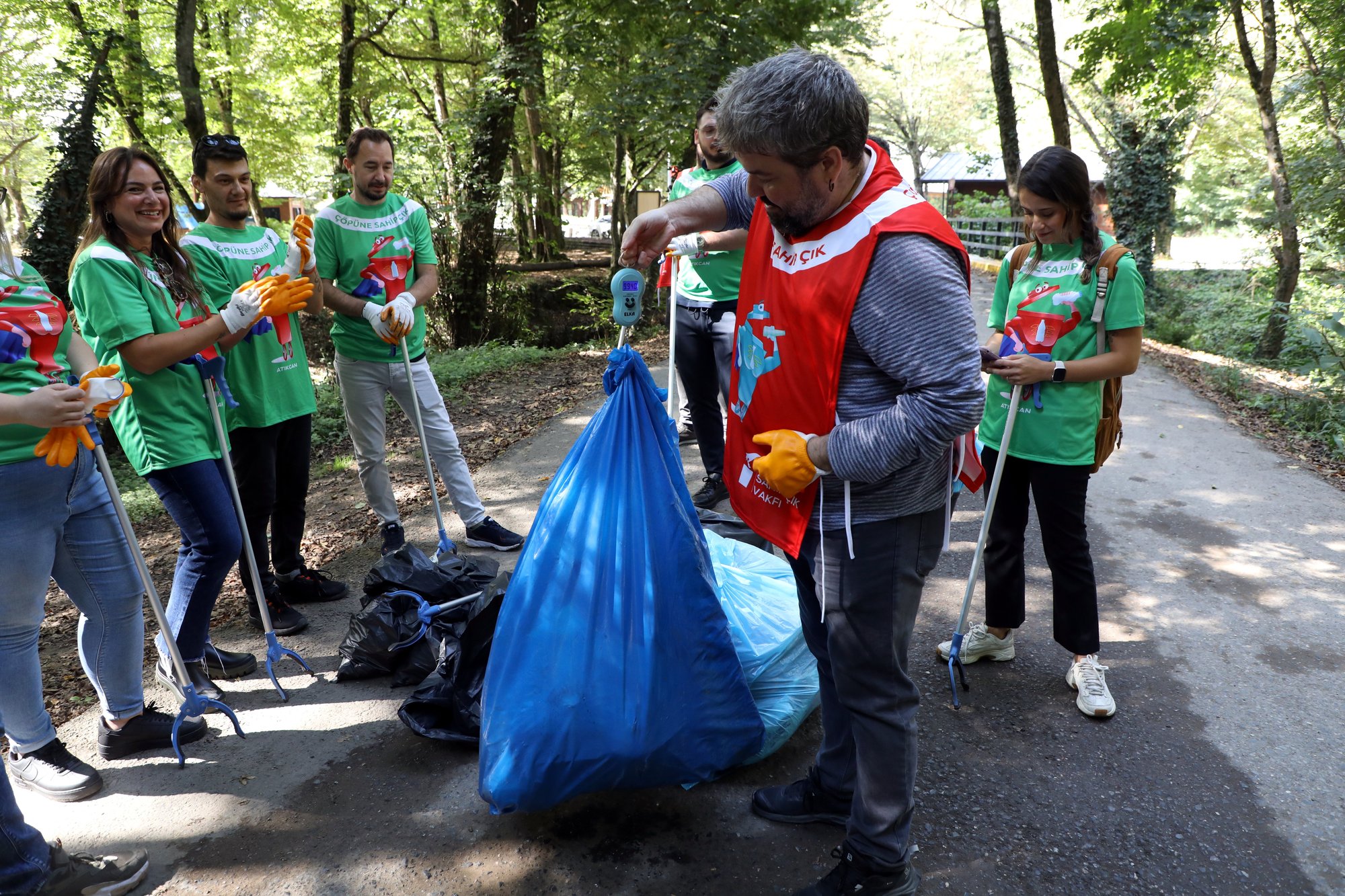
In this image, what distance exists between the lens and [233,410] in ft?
10.4

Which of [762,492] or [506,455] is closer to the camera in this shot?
[762,492]

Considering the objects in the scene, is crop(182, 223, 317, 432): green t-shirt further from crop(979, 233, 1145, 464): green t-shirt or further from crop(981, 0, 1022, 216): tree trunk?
crop(981, 0, 1022, 216): tree trunk

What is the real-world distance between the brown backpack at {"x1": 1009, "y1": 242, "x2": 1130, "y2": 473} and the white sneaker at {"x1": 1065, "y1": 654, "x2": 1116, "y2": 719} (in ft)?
2.25

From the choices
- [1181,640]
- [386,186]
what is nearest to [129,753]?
[386,186]

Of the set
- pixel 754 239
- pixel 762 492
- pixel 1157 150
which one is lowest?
pixel 762 492

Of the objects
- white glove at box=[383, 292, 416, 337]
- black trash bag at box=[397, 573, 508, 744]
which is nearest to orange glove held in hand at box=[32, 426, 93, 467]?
black trash bag at box=[397, 573, 508, 744]

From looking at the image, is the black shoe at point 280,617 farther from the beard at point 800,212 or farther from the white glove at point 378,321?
the beard at point 800,212

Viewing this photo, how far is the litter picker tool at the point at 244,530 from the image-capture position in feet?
9.36

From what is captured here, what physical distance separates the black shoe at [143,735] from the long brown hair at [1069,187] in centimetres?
318

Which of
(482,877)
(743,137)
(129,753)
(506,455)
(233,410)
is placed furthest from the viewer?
(506,455)

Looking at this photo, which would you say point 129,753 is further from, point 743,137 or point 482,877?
point 743,137

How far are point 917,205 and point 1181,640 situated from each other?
2.63m

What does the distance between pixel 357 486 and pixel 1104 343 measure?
443cm

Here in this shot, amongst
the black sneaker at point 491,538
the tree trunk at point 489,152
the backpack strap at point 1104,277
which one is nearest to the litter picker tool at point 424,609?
the black sneaker at point 491,538
